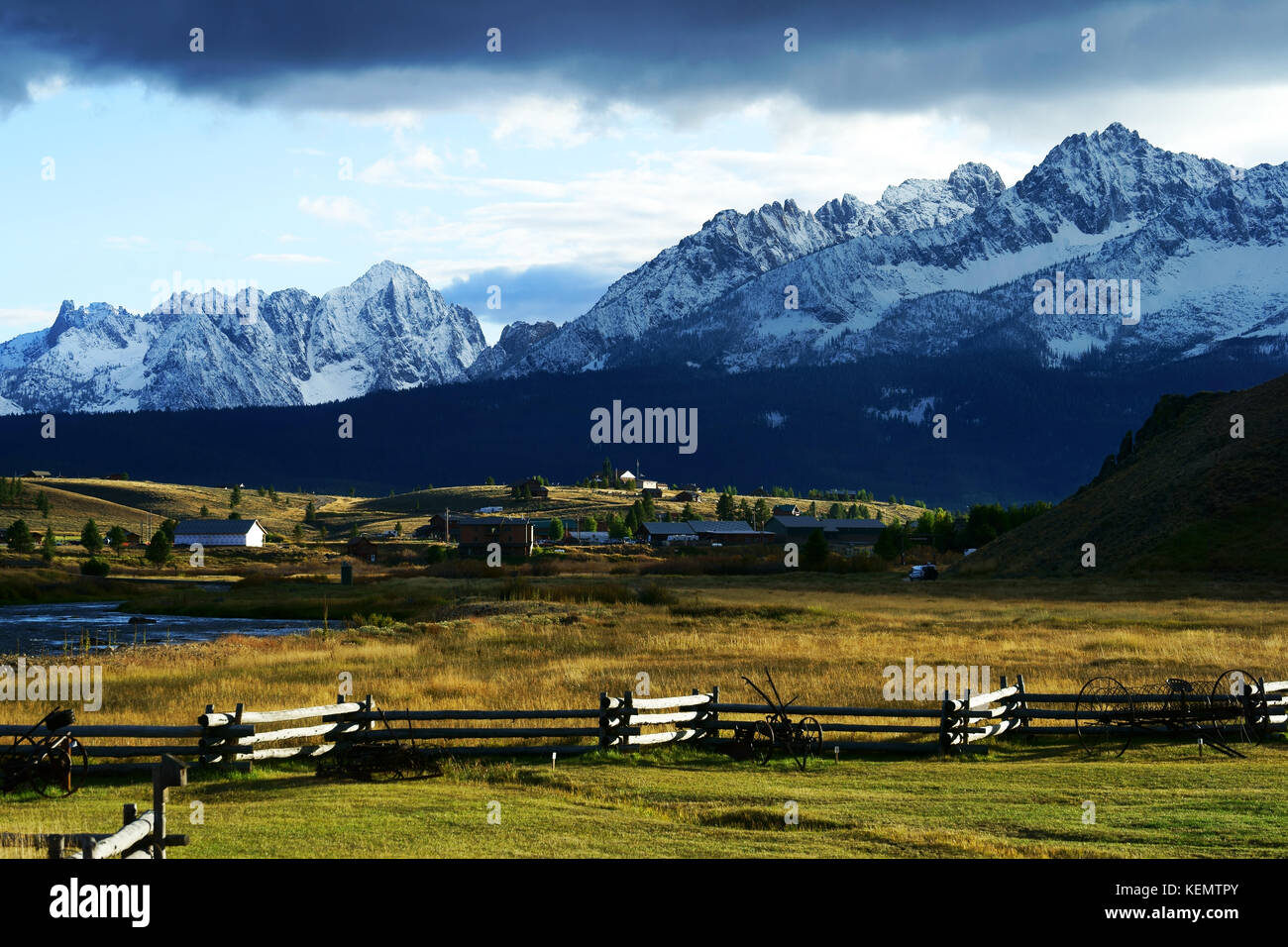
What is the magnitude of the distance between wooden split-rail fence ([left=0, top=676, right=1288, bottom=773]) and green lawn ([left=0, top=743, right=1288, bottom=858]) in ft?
2.20

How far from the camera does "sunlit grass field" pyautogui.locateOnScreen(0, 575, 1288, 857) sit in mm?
16938

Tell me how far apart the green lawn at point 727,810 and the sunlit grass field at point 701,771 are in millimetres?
63

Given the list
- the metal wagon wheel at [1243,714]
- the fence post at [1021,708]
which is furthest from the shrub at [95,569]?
the metal wagon wheel at [1243,714]

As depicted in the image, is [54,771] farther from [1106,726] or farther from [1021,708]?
[1106,726]

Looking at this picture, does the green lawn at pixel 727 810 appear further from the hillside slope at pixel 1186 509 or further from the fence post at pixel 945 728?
the hillside slope at pixel 1186 509

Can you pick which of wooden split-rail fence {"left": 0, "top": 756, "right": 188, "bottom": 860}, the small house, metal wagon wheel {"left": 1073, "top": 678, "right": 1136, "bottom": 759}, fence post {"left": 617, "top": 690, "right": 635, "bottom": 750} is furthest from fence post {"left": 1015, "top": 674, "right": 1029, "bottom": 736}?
the small house

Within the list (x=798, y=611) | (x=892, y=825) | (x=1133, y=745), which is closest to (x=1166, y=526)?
(x=798, y=611)

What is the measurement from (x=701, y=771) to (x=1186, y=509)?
296 ft

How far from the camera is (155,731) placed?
23.5 meters

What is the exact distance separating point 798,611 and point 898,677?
33085 mm

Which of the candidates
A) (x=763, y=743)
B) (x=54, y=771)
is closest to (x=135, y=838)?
(x=54, y=771)

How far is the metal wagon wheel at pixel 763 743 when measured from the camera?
1009 inches

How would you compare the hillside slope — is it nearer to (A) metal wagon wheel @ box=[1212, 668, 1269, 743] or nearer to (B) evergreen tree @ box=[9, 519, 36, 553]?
(A) metal wagon wheel @ box=[1212, 668, 1269, 743]
